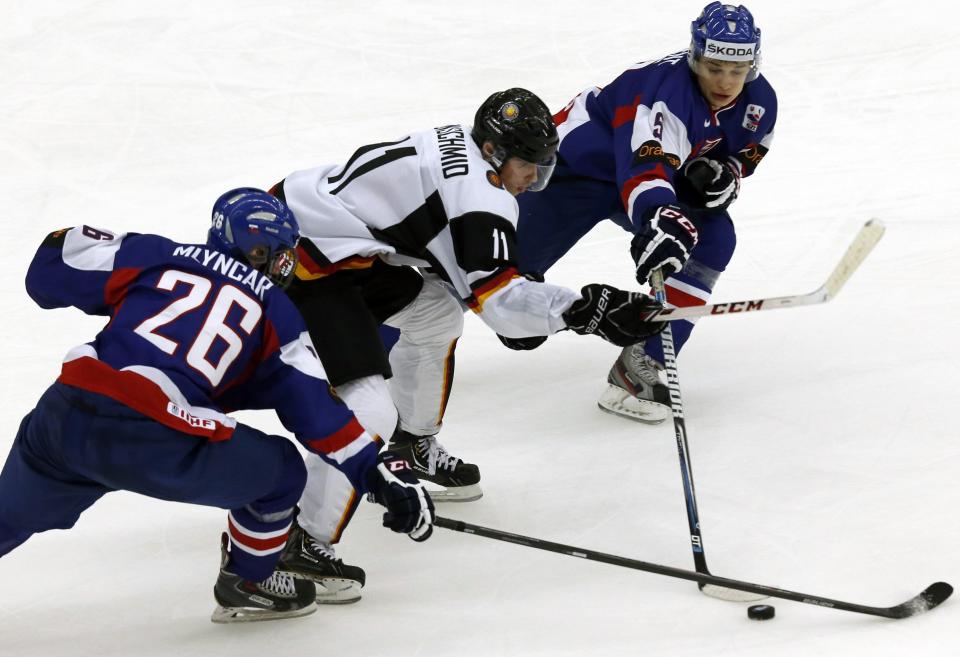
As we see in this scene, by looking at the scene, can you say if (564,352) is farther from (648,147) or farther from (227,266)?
(227,266)

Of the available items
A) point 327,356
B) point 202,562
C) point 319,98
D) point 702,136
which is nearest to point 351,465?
point 327,356

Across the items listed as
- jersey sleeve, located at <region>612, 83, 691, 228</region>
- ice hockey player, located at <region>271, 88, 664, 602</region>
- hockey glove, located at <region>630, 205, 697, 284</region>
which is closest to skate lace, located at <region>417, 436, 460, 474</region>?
ice hockey player, located at <region>271, 88, 664, 602</region>

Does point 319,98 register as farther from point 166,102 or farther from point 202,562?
point 202,562

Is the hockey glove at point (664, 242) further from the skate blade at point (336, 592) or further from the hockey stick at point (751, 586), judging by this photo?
the skate blade at point (336, 592)

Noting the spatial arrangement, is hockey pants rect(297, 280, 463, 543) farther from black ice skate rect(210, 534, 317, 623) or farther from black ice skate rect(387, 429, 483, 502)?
black ice skate rect(210, 534, 317, 623)

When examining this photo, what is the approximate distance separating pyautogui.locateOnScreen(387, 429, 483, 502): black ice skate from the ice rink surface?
58 mm

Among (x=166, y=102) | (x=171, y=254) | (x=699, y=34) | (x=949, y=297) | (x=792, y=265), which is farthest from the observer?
(x=166, y=102)

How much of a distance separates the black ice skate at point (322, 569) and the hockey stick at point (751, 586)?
334mm

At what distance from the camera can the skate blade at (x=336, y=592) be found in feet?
10.7

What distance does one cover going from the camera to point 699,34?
4.07 meters

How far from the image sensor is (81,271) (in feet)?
9.39

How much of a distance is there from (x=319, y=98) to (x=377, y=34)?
821 mm

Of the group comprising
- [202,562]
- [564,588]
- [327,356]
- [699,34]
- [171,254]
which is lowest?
[202,562]

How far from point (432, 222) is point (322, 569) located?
0.91 metres
